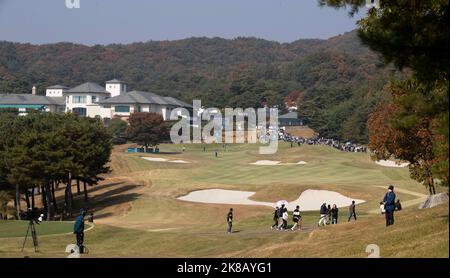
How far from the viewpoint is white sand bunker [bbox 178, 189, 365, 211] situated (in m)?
55.2

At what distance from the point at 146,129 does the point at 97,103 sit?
180 ft

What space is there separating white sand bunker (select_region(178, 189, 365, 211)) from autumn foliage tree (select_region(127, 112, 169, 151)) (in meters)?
61.3

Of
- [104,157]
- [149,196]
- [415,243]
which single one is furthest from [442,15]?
[104,157]

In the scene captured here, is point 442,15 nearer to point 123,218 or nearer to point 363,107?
point 123,218

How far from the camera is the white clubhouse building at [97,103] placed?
555ft

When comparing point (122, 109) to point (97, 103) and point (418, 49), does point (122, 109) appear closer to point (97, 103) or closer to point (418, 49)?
point (97, 103)

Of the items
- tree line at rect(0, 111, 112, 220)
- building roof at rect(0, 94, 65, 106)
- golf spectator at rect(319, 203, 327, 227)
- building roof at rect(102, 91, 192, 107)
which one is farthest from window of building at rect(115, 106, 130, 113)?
golf spectator at rect(319, 203, 327, 227)

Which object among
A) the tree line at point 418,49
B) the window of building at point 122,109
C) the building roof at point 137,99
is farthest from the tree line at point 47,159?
the building roof at point 137,99

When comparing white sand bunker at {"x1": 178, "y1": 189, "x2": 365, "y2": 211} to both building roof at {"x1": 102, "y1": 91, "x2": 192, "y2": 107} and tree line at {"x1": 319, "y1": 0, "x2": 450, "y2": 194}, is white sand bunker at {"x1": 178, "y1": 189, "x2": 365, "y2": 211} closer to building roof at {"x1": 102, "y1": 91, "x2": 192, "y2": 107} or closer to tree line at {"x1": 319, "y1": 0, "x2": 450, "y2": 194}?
tree line at {"x1": 319, "y1": 0, "x2": 450, "y2": 194}

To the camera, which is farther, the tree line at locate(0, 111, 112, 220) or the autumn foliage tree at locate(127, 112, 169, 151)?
the autumn foliage tree at locate(127, 112, 169, 151)

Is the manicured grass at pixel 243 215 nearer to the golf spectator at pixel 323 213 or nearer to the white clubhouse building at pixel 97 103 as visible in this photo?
the golf spectator at pixel 323 213

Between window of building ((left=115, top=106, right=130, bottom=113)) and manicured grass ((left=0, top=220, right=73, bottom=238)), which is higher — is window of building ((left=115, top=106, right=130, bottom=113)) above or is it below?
above

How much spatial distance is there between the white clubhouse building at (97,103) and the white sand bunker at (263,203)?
10547 cm

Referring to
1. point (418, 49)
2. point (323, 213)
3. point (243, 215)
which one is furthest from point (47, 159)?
point (418, 49)
